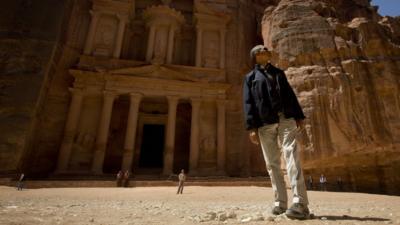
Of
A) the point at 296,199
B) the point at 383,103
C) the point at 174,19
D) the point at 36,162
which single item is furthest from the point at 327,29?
the point at 36,162

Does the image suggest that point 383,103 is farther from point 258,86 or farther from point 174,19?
point 174,19

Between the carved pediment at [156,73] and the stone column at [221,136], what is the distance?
9.34 ft

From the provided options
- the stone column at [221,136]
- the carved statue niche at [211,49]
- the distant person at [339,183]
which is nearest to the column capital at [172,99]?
the stone column at [221,136]

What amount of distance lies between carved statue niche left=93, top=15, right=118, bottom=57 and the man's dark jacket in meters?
21.1

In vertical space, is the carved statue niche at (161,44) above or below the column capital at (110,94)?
above

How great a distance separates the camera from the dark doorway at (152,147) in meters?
22.8

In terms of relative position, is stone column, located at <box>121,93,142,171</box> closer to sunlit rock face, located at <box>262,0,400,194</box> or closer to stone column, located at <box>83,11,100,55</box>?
stone column, located at <box>83,11,100,55</box>

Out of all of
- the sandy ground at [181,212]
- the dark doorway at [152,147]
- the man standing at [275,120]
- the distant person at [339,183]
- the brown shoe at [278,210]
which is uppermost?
the dark doorway at [152,147]

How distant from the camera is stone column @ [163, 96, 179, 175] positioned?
1928cm

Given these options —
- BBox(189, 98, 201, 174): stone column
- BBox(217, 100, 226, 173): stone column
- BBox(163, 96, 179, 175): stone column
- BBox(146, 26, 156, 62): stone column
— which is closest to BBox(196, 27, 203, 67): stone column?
BBox(146, 26, 156, 62): stone column

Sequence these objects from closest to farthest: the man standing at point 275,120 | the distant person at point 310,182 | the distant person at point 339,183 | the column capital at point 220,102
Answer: the man standing at point 275,120 < the distant person at point 339,183 < the distant person at point 310,182 < the column capital at point 220,102

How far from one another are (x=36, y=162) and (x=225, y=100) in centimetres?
1503

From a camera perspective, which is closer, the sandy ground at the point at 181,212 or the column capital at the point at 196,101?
the sandy ground at the point at 181,212

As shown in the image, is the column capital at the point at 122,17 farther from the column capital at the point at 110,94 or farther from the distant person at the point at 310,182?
the distant person at the point at 310,182
